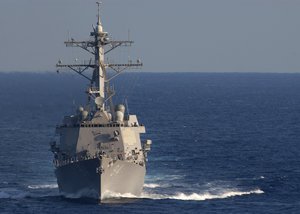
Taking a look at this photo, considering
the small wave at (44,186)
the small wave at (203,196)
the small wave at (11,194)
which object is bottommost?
the small wave at (203,196)

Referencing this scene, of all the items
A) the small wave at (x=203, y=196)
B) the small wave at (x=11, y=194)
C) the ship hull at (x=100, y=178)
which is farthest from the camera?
the small wave at (x=11, y=194)

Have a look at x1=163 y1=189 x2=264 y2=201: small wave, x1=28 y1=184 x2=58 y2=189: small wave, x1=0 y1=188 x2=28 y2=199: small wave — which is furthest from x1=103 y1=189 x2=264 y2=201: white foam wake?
x1=28 y1=184 x2=58 y2=189: small wave

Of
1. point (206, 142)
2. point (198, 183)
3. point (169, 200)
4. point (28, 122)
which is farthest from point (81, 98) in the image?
point (169, 200)

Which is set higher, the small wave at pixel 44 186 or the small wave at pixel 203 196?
the small wave at pixel 44 186

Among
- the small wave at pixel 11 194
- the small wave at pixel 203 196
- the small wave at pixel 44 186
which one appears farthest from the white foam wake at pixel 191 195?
the small wave at pixel 44 186

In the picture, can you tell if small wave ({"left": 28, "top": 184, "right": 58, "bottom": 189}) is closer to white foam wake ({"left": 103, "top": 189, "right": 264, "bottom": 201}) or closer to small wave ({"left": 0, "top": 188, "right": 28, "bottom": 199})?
small wave ({"left": 0, "top": 188, "right": 28, "bottom": 199})

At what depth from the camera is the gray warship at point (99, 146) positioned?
77.6m

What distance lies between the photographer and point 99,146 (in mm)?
81062

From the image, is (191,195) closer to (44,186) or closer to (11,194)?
(44,186)

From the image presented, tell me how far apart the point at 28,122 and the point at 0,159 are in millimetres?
42931

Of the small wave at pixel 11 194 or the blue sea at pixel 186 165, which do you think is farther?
the small wave at pixel 11 194

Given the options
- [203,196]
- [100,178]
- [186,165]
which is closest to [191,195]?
[203,196]

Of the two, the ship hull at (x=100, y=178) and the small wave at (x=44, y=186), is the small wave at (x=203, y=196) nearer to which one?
the ship hull at (x=100, y=178)

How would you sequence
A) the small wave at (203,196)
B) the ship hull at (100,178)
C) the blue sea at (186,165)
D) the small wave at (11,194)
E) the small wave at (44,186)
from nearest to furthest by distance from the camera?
the blue sea at (186,165) → the ship hull at (100,178) → the small wave at (203,196) → the small wave at (11,194) → the small wave at (44,186)
